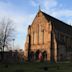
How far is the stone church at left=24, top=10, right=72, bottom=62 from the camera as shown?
72.4 metres

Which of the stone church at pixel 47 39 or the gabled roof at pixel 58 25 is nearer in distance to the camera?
the stone church at pixel 47 39

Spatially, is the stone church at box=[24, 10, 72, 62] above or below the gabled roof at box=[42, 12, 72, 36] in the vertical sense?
below

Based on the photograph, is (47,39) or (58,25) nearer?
(47,39)

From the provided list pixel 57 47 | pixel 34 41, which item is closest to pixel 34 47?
pixel 34 41

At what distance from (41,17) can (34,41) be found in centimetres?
861

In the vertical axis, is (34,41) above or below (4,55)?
above

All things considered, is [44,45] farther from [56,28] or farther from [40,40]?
[56,28]

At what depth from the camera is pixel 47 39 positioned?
7412 centimetres

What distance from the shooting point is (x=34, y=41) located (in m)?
77.8

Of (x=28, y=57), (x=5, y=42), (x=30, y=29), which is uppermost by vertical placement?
(x=30, y=29)

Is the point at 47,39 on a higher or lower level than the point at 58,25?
lower

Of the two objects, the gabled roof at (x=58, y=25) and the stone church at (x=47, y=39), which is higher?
the gabled roof at (x=58, y=25)

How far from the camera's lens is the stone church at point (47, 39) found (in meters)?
72.4

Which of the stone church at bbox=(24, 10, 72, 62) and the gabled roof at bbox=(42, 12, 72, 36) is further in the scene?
the gabled roof at bbox=(42, 12, 72, 36)
